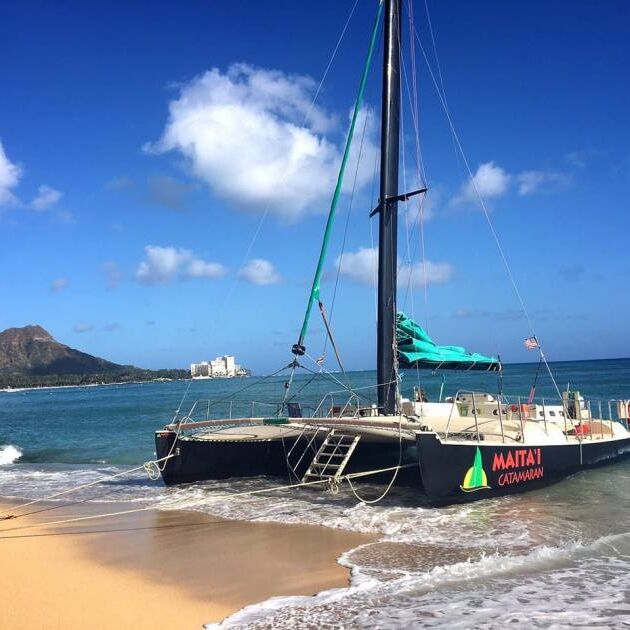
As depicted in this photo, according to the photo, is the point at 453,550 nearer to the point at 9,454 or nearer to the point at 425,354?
the point at 425,354

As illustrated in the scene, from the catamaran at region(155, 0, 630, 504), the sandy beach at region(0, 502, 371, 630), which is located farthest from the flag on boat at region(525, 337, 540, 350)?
the sandy beach at region(0, 502, 371, 630)

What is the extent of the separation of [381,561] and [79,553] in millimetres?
4585

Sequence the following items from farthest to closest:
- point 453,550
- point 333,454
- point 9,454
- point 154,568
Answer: point 9,454
point 333,454
point 453,550
point 154,568

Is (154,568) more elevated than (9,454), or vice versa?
(154,568)

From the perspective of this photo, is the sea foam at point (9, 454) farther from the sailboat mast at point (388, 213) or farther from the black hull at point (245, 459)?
the sailboat mast at point (388, 213)

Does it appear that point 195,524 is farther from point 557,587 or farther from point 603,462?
point 603,462

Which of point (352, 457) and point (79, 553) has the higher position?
point (352, 457)

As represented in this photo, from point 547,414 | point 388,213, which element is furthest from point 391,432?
point 547,414

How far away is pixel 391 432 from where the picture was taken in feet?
39.5

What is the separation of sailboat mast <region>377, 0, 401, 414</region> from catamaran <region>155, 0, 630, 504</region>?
0.03 metres

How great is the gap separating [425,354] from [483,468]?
4.25 m

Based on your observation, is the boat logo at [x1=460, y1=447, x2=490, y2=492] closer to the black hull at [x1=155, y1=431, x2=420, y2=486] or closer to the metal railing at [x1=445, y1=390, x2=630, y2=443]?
the black hull at [x1=155, y1=431, x2=420, y2=486]

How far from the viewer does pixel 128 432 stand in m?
33.0

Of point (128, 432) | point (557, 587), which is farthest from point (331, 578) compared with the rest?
point (128, 432)
